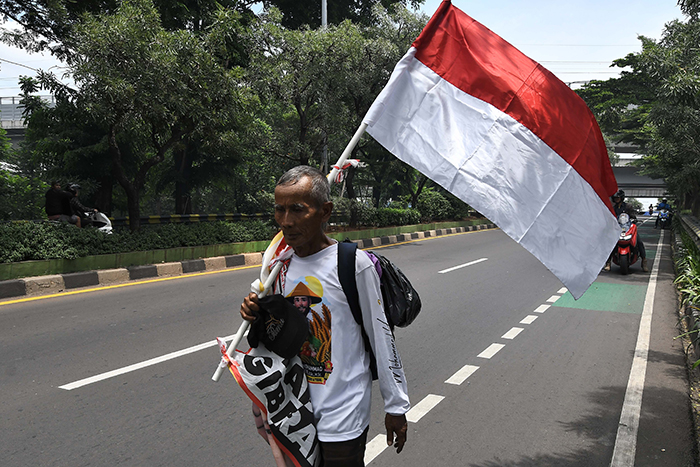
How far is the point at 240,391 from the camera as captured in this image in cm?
473

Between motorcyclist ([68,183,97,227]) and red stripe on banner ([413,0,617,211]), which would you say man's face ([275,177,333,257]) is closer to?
red stripe on banner ([413,0,617,211])

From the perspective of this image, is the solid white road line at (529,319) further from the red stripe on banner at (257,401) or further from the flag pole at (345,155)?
the red stripe on banner at (257,401)

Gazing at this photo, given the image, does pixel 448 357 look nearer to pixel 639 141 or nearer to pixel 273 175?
pixel 273 175

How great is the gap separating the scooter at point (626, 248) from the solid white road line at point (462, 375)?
7.81 metres

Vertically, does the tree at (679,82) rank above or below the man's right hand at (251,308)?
above

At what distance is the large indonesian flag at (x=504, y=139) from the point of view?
265 cm

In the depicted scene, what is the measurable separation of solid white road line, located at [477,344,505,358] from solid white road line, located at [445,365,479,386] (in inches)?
18.0

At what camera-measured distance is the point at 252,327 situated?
7.06ft

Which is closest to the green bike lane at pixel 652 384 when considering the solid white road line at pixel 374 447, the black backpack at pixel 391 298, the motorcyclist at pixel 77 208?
the solid white road line at pixel 374 447

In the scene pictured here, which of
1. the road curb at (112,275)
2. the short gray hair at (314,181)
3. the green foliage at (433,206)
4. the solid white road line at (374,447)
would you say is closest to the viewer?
the short gray hair at (314,181)

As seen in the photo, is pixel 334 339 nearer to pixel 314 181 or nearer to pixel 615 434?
pixel 314 181

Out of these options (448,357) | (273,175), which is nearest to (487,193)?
(448,357)

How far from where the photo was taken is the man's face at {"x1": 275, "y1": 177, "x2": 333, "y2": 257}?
214 cm

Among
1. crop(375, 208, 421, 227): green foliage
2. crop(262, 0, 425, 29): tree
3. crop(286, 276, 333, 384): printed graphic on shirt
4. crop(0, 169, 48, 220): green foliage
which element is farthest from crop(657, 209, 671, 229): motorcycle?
crop(286, 276, 333, 384): printed graphic on shirt
